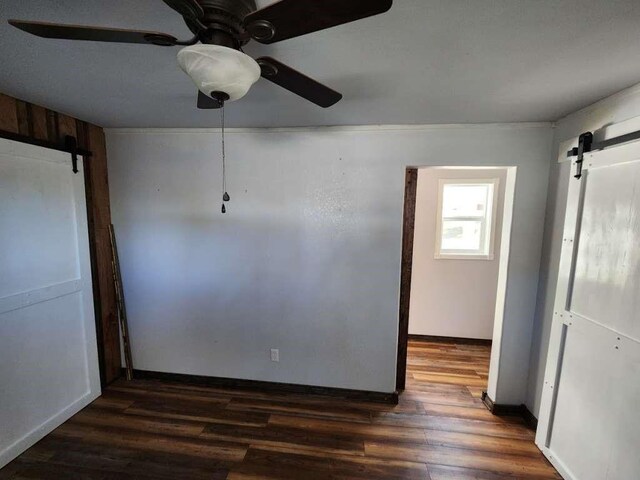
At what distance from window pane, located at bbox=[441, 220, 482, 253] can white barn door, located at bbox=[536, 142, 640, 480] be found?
64.2 inches

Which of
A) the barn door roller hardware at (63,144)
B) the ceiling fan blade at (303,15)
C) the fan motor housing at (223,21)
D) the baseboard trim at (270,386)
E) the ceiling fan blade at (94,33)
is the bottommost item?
the baseboard trim at (270,386)

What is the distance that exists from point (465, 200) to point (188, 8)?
3.32 metres

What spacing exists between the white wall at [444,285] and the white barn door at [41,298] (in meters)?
3.34

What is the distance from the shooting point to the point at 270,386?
2.36 m

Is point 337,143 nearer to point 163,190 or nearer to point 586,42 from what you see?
point 586,42

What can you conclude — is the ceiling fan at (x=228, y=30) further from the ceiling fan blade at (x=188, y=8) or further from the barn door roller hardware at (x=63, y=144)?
the barn door roller hardware at (x=63, y=144)

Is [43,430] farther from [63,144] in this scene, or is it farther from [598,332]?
[598,332]

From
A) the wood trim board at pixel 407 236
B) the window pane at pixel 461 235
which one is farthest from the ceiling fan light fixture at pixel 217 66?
the window pane at pixel 461 235

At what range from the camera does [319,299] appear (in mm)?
2230

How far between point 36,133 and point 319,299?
7.71 ft

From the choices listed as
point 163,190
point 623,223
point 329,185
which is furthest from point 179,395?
point 623,223

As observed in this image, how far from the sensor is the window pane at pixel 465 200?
10.5ft

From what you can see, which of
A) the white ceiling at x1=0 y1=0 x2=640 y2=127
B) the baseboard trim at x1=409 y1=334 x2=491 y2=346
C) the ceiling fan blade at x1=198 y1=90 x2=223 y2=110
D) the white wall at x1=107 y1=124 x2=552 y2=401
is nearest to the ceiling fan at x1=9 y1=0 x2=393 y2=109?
the white ceiling at x1=0 y1=0 x2=640 y2=127

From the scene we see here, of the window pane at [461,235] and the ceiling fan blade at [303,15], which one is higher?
the ceiling fan blade at [303,15]
